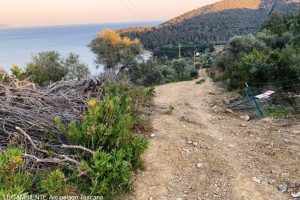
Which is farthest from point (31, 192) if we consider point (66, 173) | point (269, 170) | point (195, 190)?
point (269, 170)

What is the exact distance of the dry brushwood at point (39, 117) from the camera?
682 centimetres

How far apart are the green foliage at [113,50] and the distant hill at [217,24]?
24.7 m

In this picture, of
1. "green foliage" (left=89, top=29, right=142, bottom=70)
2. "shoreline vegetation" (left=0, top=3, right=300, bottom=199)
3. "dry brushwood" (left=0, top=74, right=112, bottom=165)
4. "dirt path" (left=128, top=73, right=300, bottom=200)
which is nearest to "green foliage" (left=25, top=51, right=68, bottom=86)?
"green foliage" (left=89, top=29, right=142, bottom=70)

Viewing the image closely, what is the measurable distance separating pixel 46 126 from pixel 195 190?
3.13 m

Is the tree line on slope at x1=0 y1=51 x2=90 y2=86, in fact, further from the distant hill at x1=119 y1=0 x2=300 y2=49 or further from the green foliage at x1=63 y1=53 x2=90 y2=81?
the distant hill at x1=119 y1=0 x2=300 y2=49

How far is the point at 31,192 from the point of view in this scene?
5875 mm

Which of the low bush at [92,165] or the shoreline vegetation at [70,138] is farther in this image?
the shoreline vegetation at [70,138]

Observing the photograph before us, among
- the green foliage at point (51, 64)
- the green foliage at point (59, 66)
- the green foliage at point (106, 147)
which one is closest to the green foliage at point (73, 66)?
the green foliage at point (59, 66)

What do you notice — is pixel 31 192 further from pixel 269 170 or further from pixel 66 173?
pixel 269 170

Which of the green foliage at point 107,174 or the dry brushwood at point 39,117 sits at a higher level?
the dry brushwood at point 39,117

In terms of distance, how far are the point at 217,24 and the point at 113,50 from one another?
119ft

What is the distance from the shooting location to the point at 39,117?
26.1 ft

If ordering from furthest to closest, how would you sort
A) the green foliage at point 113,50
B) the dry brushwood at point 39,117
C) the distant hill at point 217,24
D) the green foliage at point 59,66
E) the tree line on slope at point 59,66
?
the distant hill at point 217,24
the green foliage at point 113,50
the green foliage at point 59,66
the tree line on slope at point 59,66
the dry brushwood at point 39,117

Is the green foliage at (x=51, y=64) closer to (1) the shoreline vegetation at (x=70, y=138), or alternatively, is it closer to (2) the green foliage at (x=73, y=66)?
(2) the green foliage at (x=73, y=66)
